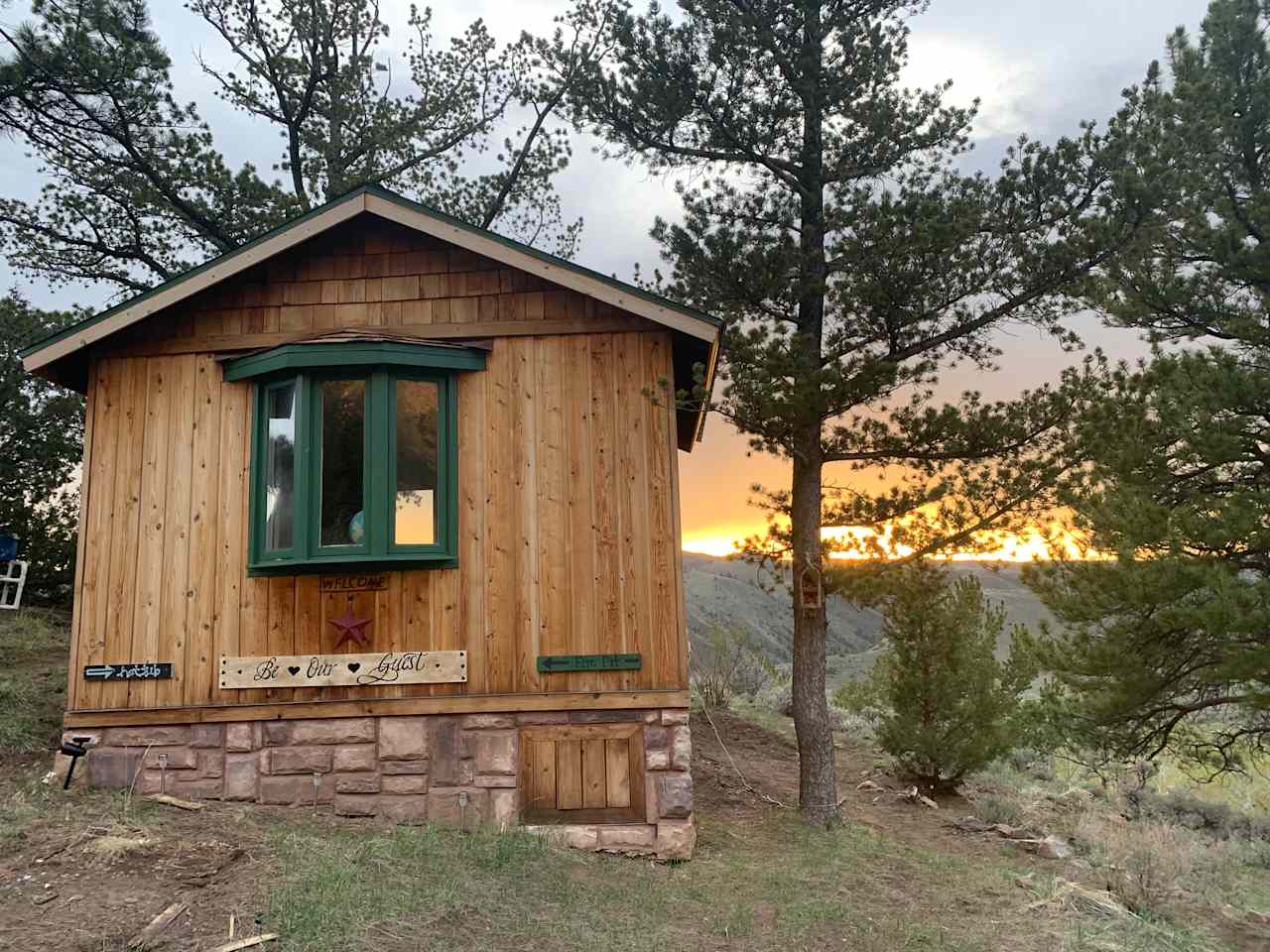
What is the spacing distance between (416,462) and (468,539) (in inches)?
29.2

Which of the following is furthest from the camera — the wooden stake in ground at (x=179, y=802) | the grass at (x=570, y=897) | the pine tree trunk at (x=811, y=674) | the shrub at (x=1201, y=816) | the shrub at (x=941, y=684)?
the shrub at (x=1201, y=816)

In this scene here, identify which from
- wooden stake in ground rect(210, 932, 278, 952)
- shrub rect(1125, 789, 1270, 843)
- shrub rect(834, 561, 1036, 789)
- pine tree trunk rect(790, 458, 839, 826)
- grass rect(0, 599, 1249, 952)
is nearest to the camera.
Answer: wooden stake in ground rect(210, 932, 278, 952)

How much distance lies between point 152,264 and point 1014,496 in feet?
40.0

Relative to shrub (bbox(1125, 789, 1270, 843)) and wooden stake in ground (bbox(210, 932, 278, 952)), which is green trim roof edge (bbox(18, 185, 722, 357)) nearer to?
wooden stake in ground (bbox(210, 932, 278, 952))

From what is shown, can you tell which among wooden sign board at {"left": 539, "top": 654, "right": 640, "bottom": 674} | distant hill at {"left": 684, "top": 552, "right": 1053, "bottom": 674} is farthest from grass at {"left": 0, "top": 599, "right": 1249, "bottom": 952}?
distant hill at {"left": 684, "top": 552, "right": 1053, "bottom": 674}

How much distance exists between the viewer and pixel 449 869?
617cm

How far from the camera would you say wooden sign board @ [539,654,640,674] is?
7469mm

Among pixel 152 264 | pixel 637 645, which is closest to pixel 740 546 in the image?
pixel 637 645

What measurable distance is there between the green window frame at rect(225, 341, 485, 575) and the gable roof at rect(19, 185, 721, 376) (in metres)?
0.77

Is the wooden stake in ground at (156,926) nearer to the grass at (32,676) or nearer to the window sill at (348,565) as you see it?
the window sill at (348,565)

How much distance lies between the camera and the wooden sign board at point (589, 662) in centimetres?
747

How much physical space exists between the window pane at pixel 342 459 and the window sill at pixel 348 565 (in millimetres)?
207

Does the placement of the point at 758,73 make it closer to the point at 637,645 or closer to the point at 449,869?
the point at 637,645

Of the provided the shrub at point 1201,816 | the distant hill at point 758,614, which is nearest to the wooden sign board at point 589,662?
the shrub at point 1201,816
